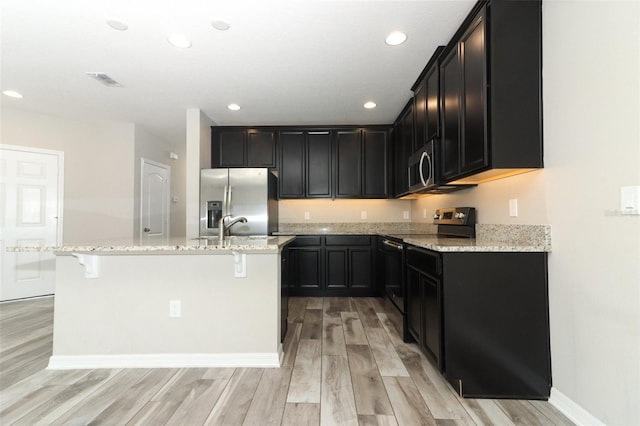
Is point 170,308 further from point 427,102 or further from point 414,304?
point 427,102

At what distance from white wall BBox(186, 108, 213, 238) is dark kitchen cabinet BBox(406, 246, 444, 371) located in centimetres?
261

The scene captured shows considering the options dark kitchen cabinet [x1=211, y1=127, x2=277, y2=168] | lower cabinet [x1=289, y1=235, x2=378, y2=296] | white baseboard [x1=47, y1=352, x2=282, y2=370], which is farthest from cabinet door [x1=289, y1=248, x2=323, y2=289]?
white baseboard [x1=47, y1=352, x2=282, y2=370]

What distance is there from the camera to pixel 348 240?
164 inches

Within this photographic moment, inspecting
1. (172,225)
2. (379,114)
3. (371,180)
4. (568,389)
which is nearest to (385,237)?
(371,180)

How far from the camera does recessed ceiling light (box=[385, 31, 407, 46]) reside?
87.9 inches

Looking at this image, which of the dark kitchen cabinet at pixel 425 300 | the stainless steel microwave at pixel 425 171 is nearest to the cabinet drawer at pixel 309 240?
the stainless steel microwave at pixel 425 171

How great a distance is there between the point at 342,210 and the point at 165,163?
10.8 ft

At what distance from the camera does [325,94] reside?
3283 mm

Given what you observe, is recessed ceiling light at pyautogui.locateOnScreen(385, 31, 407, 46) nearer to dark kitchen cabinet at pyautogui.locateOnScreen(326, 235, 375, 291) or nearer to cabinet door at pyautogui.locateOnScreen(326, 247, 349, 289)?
dark kitchen cabinet at pyautogui.locateOnScreen(326, 235, 375, 291)

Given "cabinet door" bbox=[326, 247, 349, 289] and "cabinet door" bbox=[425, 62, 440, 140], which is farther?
"cabinet door" bbox=[326, 247, 349, 289]

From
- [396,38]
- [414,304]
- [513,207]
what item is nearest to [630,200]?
[513,207]

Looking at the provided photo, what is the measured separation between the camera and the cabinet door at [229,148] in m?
4.33

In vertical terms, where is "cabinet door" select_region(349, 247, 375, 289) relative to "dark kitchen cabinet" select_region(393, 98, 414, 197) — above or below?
below

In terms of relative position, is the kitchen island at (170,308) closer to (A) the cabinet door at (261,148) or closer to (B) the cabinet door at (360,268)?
(B) the cabinet door at (360,268)
